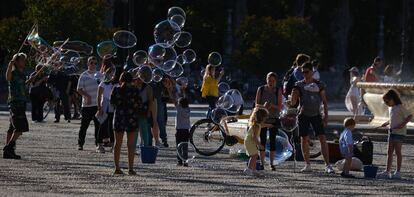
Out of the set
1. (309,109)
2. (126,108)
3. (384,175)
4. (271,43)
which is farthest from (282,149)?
(271,43)

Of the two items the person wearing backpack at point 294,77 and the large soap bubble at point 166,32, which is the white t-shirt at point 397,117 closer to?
the person wearing backpack at point 294,77

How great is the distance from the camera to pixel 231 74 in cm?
5597

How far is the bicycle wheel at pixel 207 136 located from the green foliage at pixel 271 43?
31.3 metres

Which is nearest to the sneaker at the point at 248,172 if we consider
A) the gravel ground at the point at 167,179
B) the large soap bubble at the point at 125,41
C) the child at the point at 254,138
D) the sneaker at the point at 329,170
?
the child at the point at 254,138

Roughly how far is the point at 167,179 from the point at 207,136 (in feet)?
16.9

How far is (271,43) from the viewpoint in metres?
53.9

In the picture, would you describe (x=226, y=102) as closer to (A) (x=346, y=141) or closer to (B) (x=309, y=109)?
(B) (x=309, y=109)

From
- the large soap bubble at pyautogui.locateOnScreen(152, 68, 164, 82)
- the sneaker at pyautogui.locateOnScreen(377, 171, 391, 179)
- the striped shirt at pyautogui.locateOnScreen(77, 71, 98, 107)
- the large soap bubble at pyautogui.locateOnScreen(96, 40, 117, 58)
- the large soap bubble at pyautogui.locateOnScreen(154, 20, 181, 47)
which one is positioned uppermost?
the large soap bubble at pyautogui.locateOnScreen(154, 20, 181, 47)

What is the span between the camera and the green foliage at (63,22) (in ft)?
147

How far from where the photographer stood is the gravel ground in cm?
1549

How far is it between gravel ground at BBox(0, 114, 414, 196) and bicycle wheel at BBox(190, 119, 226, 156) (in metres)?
0.25

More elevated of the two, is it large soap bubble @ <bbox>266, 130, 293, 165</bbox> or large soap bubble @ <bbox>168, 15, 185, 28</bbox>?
large soap bubble @ <bbox>168, 15, 185, 28</bbox>

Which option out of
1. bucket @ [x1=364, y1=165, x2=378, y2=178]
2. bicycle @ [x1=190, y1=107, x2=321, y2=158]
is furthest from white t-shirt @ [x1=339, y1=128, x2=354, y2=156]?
bicycle @ [x1=190, y1=107, x2=321, y2=158]

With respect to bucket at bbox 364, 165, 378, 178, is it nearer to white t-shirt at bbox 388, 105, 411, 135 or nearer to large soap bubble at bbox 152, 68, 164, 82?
white t-shirt at bbox 388, 105, 411, 135
